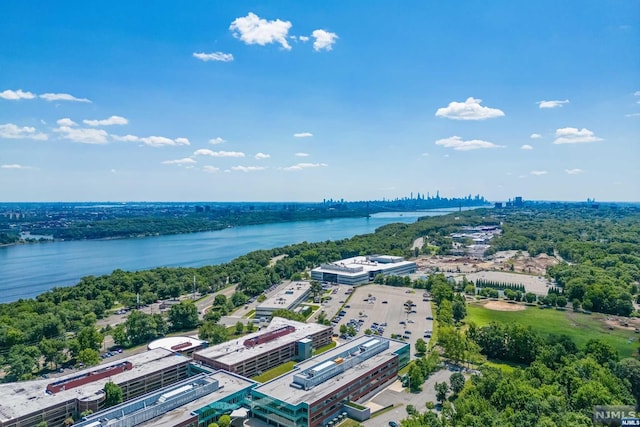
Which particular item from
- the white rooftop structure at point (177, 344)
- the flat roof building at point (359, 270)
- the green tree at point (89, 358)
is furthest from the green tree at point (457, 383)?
the flat roof building at point (359, 270)

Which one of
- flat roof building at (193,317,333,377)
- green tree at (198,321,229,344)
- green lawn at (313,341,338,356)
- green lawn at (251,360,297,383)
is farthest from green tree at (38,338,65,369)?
green lawn at (313,341,338,356)

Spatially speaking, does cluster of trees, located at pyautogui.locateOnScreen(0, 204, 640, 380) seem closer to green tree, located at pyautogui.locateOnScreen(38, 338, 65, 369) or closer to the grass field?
green tree, located at pyautogui.locateOnScreen(38, 338, 65, 369)

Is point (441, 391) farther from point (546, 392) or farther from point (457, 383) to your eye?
point (546, 392)

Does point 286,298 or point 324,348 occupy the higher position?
point 286,298

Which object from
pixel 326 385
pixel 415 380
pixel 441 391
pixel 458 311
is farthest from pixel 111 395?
pixel 458 311

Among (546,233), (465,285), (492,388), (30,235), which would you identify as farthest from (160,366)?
(30,235)

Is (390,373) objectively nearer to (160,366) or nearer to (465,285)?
(160,366)

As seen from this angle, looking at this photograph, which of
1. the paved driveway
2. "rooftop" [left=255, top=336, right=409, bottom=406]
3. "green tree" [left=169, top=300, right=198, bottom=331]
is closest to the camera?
"rooftop" [left=255, top=336, right=409, bottom=406]

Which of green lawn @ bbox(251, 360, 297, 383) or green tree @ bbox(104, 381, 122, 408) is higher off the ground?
green tree @ bbox(104, 381, 122, 408)
